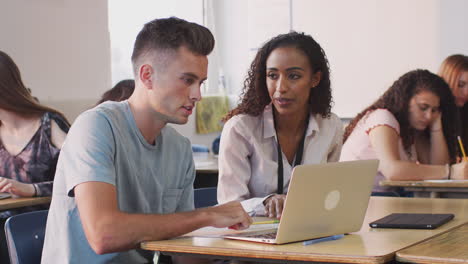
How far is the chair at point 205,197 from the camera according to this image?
9.47ft

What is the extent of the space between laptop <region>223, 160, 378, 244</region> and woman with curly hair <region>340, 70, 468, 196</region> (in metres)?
1.95

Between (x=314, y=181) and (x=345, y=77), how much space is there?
5.23 m

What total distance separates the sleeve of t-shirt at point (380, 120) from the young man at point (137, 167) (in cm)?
198

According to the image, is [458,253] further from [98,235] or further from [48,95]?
[48,95]

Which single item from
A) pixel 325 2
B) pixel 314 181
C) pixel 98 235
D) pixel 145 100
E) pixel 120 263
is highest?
pixel 325 2

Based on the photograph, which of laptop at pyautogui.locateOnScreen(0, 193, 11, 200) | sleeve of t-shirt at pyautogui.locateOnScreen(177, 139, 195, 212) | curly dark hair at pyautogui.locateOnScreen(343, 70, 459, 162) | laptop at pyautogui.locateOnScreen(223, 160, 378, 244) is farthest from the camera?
curly dark hair at pyautogui.locateOnScreen(343, 70, 459, 162)

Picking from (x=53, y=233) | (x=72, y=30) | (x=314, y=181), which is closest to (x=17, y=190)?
(x=53, y=233)

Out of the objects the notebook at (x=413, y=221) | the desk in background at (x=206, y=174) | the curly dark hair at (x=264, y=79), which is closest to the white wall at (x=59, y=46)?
the desk in background at (x=206, y=174)

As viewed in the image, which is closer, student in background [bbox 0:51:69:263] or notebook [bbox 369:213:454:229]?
notebook [bbox 369:213:454:229]

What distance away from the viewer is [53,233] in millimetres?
2145

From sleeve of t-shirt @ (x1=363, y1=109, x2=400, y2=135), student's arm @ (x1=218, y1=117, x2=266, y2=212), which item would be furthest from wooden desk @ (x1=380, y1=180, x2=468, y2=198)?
student's arm @ (x1=218, y1=117, x2=266, y2=212)

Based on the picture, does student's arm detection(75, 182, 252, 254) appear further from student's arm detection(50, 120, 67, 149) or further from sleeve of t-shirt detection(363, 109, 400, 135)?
sleeve of t-shirt detection(363, 109, 400, 135)

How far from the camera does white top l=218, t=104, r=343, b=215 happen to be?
2.79m

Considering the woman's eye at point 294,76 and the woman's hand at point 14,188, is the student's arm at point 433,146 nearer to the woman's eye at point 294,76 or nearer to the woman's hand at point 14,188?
the woman's eye at point 294,76
